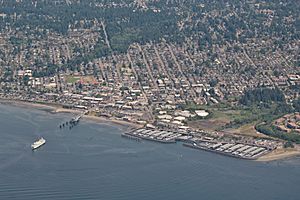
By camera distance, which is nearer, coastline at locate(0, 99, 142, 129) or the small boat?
the small boat

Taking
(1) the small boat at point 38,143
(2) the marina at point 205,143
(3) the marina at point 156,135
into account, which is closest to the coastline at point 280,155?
(2) the marina at point 205,143

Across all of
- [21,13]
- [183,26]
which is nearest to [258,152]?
[183,26]

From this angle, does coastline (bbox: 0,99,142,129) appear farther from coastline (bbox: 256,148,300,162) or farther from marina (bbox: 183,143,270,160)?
coastline (bbox: 256,148,300,162)

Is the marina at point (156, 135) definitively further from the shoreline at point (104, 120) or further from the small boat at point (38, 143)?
the small boat at point (38, 143)

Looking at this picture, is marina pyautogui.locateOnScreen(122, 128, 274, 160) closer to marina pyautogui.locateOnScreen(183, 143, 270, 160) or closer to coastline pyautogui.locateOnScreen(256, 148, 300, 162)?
marina pyautogui.locateOnScreen(183, 143, 270, 160)

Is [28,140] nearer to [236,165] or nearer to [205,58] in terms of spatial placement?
[236,165]

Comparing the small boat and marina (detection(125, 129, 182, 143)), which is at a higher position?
marina (detection(125, 129, 182, 143))

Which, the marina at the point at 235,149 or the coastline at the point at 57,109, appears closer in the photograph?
the marina at the point at 235,149

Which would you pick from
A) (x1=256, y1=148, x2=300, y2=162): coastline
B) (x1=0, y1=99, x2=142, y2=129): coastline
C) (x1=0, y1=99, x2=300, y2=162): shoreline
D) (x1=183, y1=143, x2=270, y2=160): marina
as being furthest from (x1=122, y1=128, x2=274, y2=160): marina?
(x1=0, y1=99, x2=142, y2=129): coastline

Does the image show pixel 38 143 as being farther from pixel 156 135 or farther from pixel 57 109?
pixel 57 109
